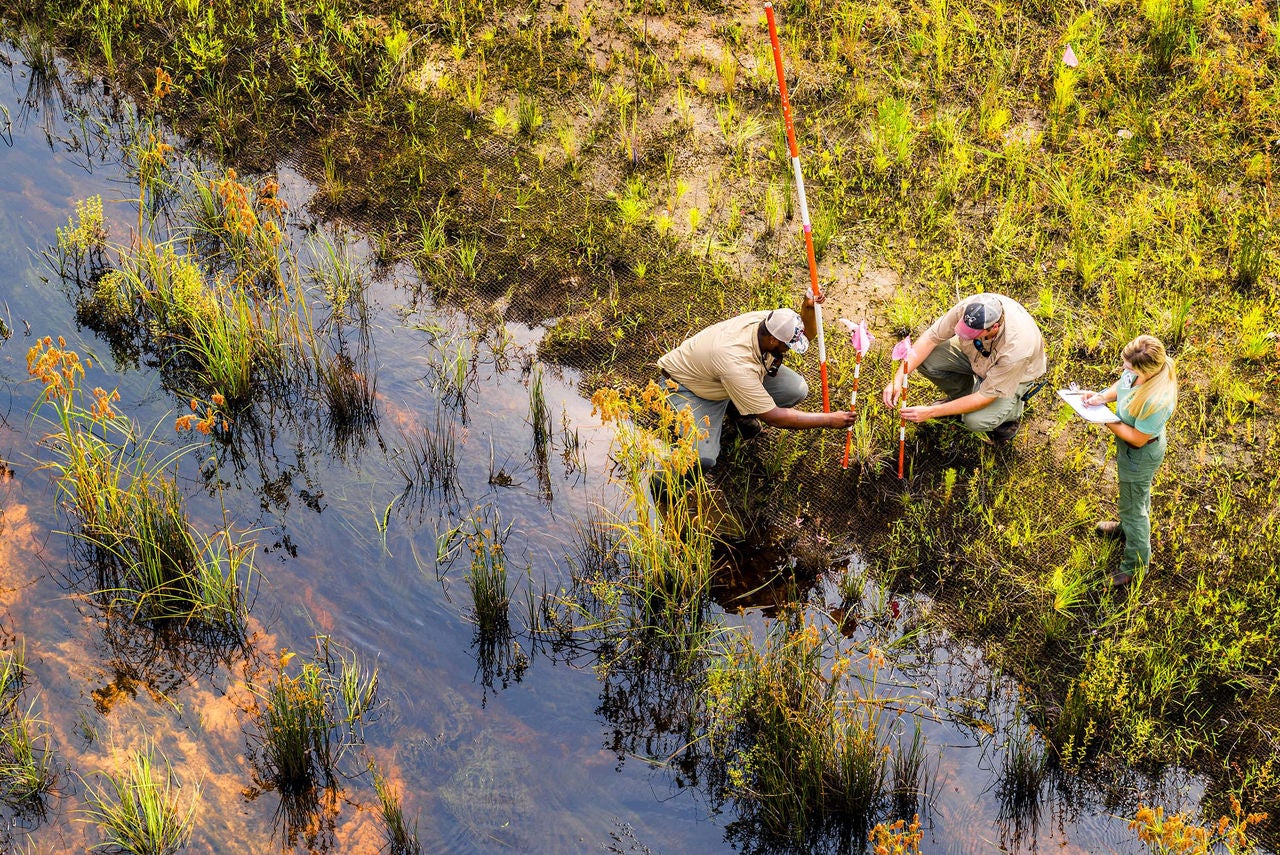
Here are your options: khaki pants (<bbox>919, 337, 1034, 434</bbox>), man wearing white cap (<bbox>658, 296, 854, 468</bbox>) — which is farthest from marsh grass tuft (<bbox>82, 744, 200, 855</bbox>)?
khaki pants (<bbox>919, 337, 1034, 434</bbox>)

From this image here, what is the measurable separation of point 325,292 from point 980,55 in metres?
5.65

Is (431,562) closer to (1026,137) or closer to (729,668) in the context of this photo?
(729,668)

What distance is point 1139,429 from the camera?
5.30 metres

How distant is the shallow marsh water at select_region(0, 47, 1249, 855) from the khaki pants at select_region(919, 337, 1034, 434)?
48.3 inches

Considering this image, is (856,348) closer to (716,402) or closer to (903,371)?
(903,371)

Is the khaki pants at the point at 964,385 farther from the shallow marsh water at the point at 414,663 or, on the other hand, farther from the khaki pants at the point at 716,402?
the shallow marsh water at the point at 414,663

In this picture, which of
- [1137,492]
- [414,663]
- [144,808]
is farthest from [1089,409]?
[144,808]

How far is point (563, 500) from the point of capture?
6312mm

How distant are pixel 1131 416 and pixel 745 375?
2.01 m

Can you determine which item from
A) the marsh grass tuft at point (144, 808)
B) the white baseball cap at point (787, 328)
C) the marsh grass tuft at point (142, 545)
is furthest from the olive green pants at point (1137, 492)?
the marsh grass tuft at point (144, 808)

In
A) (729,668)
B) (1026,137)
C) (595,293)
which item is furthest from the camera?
(1026,137)

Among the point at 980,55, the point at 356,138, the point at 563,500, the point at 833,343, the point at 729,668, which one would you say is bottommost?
the point at 729,668

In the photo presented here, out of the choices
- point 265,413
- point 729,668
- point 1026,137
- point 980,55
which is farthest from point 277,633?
point 980,55

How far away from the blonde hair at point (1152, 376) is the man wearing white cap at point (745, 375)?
1493mm
